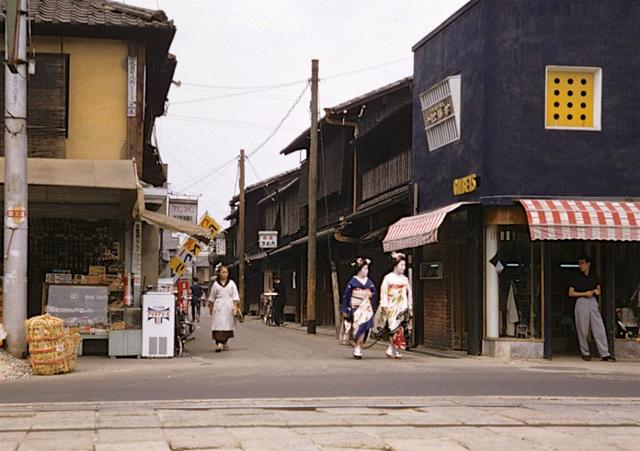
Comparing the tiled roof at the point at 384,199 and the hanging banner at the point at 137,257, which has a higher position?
the tiled roof at the point at 384,199

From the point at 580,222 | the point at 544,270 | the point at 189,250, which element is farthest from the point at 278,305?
the point at 580,222

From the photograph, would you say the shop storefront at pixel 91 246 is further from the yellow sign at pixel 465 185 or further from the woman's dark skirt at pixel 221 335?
the yellow sign at pixel 465 185

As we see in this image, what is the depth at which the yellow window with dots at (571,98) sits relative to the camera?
18.8 m

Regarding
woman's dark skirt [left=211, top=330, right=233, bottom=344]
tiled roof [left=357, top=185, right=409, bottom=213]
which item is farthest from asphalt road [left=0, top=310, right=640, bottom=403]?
tiled roof [left=357, top=185, right=409, bottom=213]

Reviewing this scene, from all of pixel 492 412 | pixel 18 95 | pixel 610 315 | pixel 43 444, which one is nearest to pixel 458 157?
pixel 610 315

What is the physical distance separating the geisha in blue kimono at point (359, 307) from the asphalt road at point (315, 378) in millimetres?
473

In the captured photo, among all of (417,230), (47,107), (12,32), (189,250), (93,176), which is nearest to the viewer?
(12,32)

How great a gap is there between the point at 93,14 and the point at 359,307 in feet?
27.1

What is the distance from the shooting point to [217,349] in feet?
69.1

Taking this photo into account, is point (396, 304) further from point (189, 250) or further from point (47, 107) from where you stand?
point (189, 250)

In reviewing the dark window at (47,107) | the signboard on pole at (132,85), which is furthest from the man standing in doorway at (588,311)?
the dark window at (47,107)

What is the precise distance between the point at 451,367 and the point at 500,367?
915 millimetres

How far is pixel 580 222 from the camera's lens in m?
17.6

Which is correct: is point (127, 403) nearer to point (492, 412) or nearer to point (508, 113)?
point (492, 412)
